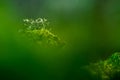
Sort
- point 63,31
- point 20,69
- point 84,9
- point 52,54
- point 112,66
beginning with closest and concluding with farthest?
point 20,69 < point 52,54 < point 63,31 < point 112,66 < point 84,9

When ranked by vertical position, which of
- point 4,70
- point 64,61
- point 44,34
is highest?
point 44,34

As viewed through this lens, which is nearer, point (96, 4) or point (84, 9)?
point (84, 9)

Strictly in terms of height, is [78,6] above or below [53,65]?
above

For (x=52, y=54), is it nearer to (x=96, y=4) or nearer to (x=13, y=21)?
(x=13, y=21)

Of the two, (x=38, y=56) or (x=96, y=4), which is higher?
(x=96, y=4)

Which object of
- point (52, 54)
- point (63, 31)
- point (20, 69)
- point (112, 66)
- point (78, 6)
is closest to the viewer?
point (20, 69)

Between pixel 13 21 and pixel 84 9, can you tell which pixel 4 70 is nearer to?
pixel 13 21

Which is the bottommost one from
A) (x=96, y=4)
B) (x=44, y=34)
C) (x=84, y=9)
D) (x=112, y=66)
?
(x=112, y=66)

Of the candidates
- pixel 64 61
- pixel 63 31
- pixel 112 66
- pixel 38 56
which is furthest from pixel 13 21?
pixel 112 66

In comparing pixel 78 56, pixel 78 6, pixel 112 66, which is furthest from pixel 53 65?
pixel 78 6
